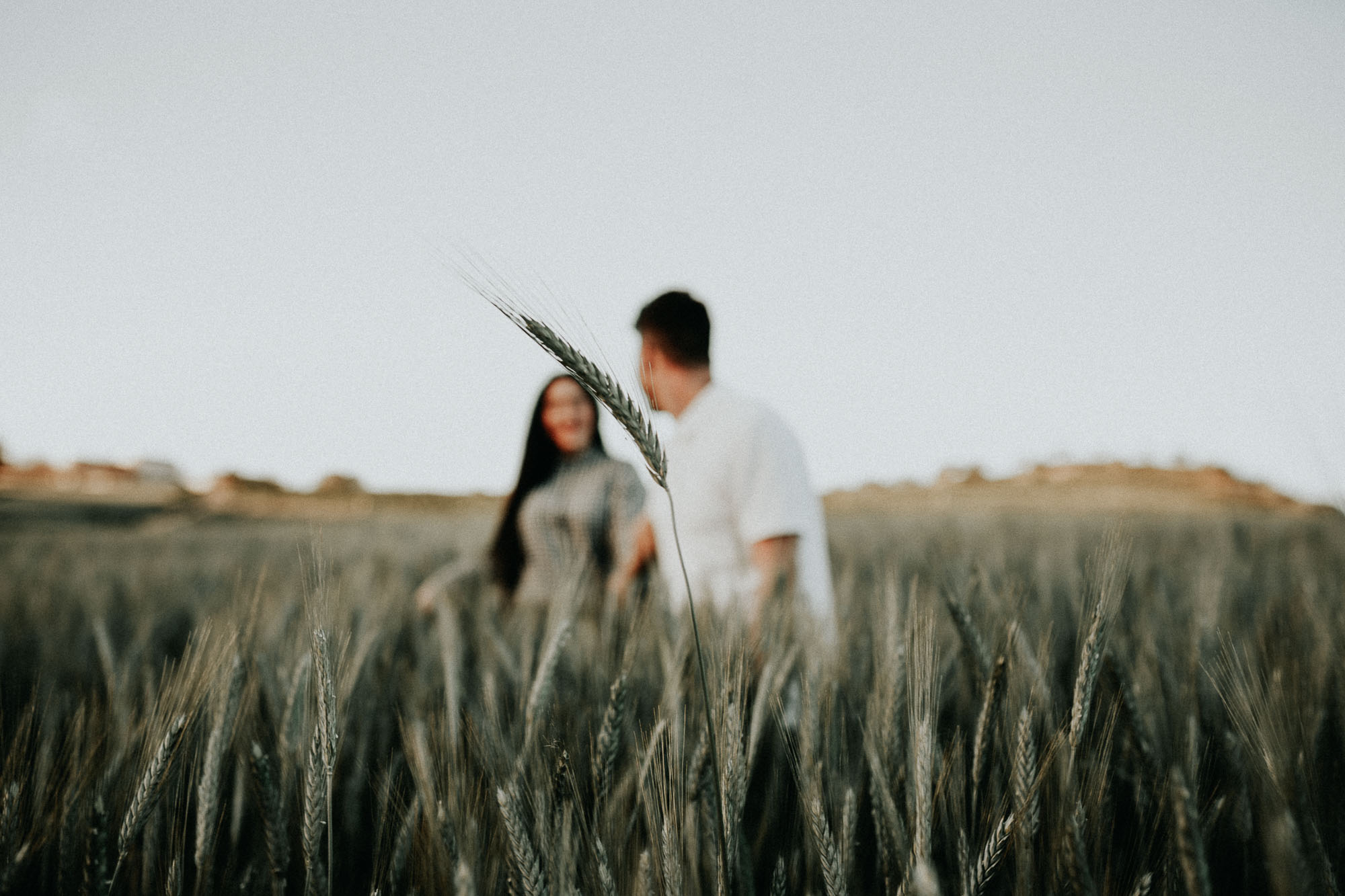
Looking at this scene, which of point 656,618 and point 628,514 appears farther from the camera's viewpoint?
point 628,514

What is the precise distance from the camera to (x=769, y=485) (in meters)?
2.00

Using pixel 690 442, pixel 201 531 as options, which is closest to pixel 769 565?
pixel 690 442

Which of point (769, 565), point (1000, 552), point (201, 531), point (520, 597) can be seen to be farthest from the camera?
point (201, 531)

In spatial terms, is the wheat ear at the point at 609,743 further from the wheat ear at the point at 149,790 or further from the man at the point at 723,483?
the man at the point at 723,483

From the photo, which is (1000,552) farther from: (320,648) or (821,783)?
(320,648)

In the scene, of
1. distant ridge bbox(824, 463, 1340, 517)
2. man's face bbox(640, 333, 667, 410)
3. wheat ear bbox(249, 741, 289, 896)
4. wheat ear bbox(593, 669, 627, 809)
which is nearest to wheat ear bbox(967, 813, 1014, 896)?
wheat ear bbox(593, 669, 627, 809)

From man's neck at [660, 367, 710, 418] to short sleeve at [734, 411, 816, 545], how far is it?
351mm

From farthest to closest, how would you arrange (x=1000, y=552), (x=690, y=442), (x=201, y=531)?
(x=201, y=531) < (x=1000, y=552) < (x=690, y=442)

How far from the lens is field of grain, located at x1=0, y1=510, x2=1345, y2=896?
778 millimetres

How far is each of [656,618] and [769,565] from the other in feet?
2.17

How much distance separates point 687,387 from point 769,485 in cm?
51

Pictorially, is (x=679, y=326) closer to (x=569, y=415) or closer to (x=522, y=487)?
(x=569, y=415)

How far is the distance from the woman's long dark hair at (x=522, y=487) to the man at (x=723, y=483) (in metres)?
1.00

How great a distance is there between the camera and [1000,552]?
3777mm
